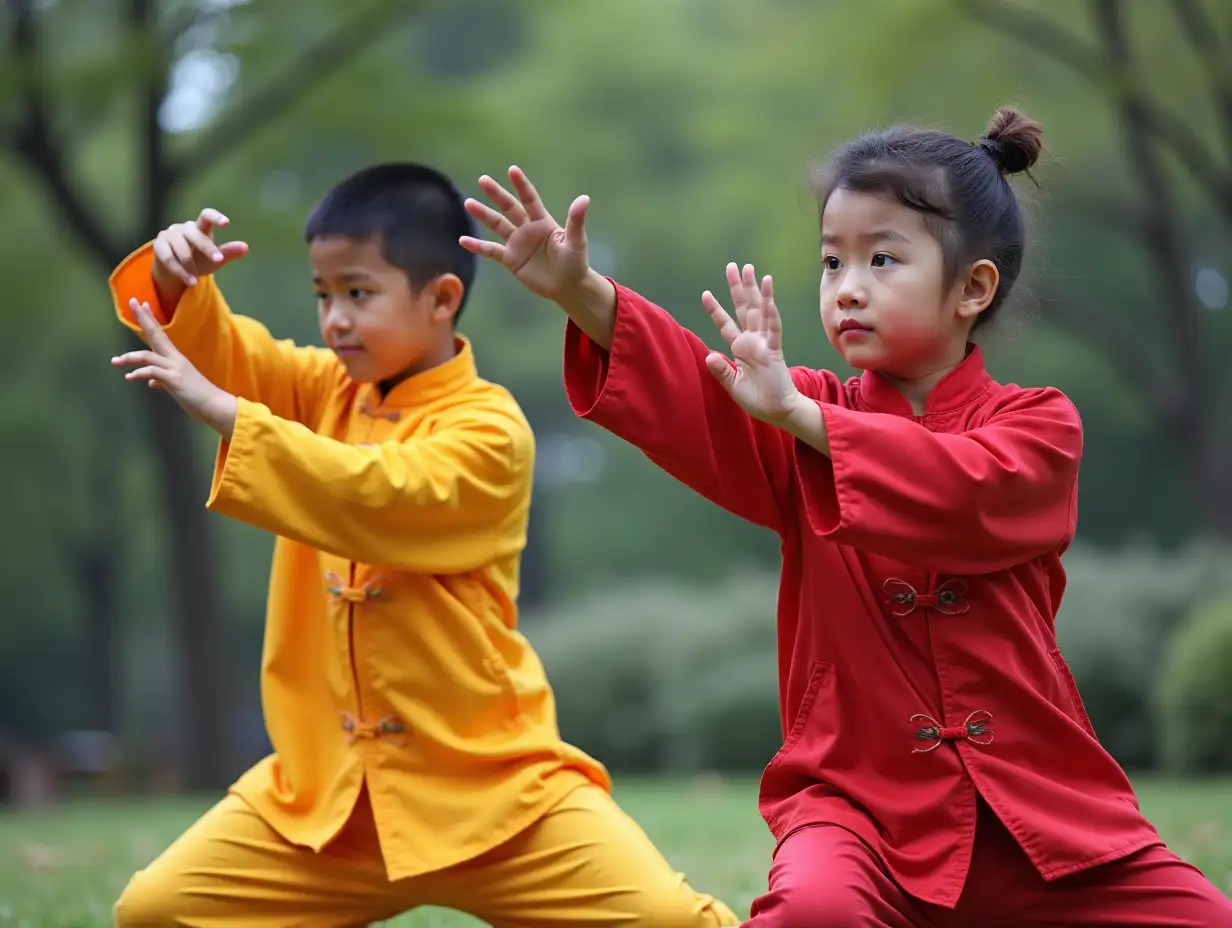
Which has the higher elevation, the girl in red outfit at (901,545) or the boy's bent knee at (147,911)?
the girl in red outfit at (901,545)

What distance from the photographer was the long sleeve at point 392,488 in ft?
10.6

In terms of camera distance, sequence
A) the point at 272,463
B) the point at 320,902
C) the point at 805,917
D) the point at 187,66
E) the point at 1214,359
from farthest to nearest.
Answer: the point at 1214,359 → the point at 187,66 → the point at 320,902 → the point at 272,463 → the point at 805,917

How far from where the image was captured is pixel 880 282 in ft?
9.86

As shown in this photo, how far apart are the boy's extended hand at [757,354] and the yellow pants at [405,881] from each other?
108 cm

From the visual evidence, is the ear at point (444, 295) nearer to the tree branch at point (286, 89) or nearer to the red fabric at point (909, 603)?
the red fabric at point (909, 603)

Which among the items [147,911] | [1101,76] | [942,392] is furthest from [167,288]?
[1101,76]

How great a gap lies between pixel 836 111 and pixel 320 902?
1365cm

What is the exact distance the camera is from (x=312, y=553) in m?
3.75

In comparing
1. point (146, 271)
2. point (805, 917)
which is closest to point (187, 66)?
point (146, 271)

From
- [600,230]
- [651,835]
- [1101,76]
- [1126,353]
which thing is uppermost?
[600,230]

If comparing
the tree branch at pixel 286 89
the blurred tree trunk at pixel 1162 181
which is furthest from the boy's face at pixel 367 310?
the blurred tree trunk at pixel 1162 181

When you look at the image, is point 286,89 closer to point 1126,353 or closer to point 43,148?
point 43,148

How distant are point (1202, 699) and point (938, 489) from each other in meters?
7.42

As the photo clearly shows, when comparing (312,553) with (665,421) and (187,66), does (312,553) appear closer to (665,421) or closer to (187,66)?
(665,421)
